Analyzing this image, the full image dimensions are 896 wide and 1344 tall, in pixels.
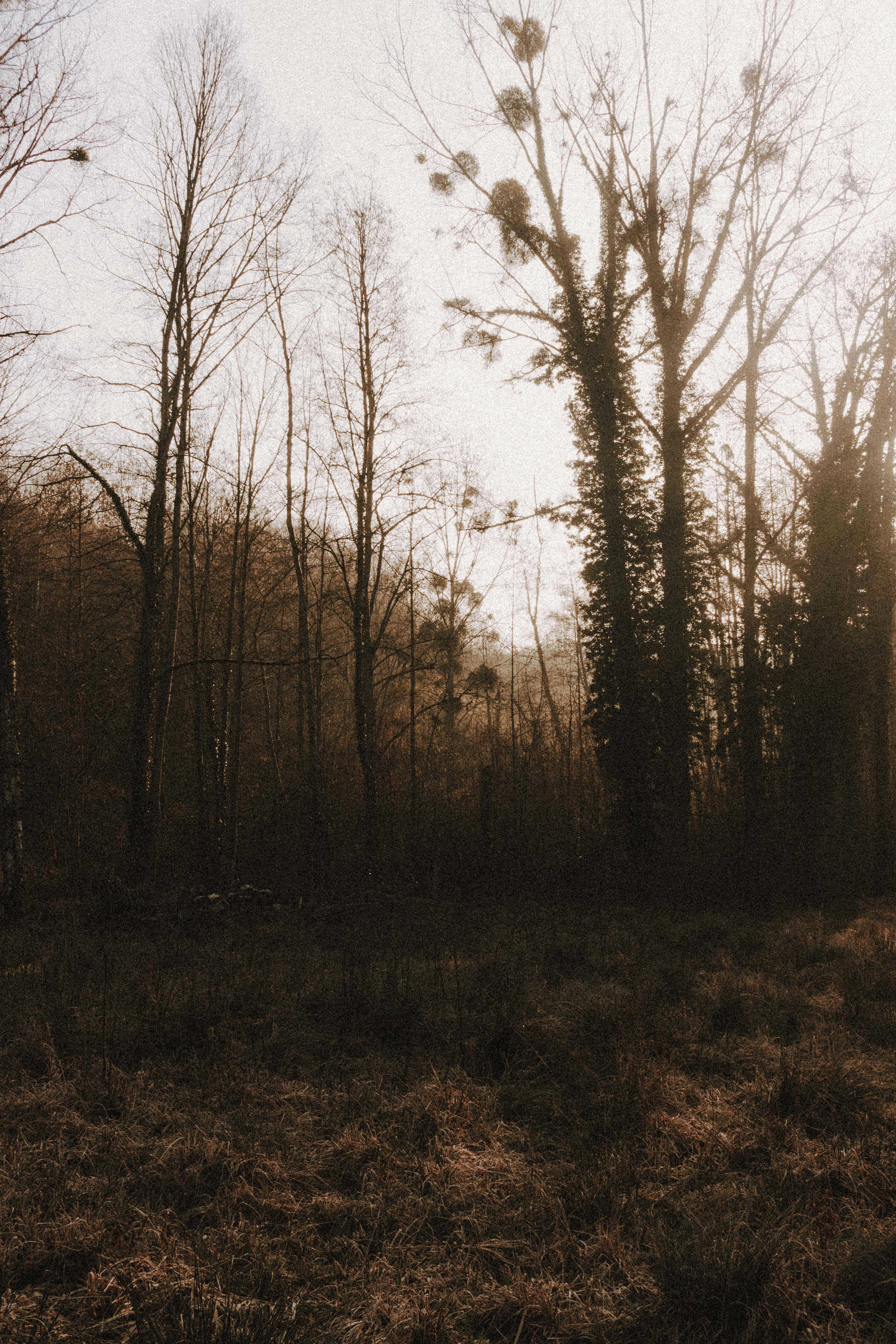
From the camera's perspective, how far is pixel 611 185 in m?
13.9

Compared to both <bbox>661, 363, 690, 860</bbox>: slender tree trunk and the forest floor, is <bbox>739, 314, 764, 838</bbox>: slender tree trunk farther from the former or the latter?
the forest floor

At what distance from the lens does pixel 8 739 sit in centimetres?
823

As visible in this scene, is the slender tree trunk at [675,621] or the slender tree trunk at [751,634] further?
the slender tree trunk at [751,634]

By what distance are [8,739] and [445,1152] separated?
6.84 metres

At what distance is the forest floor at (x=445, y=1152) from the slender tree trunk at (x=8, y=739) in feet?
5.21

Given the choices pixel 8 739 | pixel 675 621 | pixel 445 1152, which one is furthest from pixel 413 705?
pixel 445 1152

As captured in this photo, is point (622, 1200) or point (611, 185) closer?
point (622, 1200)

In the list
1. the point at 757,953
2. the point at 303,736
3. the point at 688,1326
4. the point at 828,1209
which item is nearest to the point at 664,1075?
the point at 828,1209

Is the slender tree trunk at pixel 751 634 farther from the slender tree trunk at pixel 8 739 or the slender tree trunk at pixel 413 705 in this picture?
the slender tree trunk at pixel 8 739

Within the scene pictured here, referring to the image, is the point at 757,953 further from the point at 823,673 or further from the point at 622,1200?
the point at 823,673

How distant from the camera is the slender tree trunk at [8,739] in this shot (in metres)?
8.19

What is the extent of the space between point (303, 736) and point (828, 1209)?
18.0 metres

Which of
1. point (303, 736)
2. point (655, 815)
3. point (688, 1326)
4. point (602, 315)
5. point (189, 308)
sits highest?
point (602, 315)

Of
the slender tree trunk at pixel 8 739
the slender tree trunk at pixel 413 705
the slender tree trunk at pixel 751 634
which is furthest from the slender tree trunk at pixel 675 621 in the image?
the slender tree trunk at pixel 8 739
